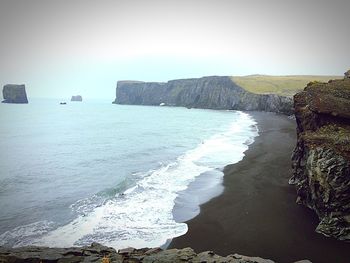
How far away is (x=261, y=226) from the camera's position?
18.9m

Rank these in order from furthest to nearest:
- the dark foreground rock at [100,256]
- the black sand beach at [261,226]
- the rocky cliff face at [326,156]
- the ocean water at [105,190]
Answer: the ocean water at [105,190] → the rocky cliff face at [326,156] → the black sand beach at [261,226] → the dark foreground rock at [100,256]

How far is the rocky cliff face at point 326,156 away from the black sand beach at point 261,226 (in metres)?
1.03

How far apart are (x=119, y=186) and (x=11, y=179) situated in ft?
37.4

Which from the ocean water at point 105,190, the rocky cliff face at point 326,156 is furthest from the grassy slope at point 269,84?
the rocky cliff face at point 326,156

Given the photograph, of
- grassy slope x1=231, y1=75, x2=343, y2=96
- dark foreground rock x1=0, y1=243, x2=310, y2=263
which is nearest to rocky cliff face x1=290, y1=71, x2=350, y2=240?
dark foreground rock x1=0, y1=243, x2=310, y2=263

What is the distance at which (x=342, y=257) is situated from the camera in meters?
15.0

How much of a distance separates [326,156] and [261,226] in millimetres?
6047

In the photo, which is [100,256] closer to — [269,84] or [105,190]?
[105,190]

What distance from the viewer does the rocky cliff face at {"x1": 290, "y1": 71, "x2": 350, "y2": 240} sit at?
59.5 ft

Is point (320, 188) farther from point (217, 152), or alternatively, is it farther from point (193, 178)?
point (217, 152)

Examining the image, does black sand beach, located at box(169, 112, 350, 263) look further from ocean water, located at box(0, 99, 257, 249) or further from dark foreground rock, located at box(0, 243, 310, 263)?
dark foreground rock, located at box(0, 243, 310, 263)

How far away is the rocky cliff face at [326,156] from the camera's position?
18.1 metres

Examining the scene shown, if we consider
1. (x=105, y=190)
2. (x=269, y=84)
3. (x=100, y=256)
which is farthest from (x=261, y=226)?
(x=269, y=84)

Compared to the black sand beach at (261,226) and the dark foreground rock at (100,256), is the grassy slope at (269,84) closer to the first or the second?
the black sand beach at (261,226)
